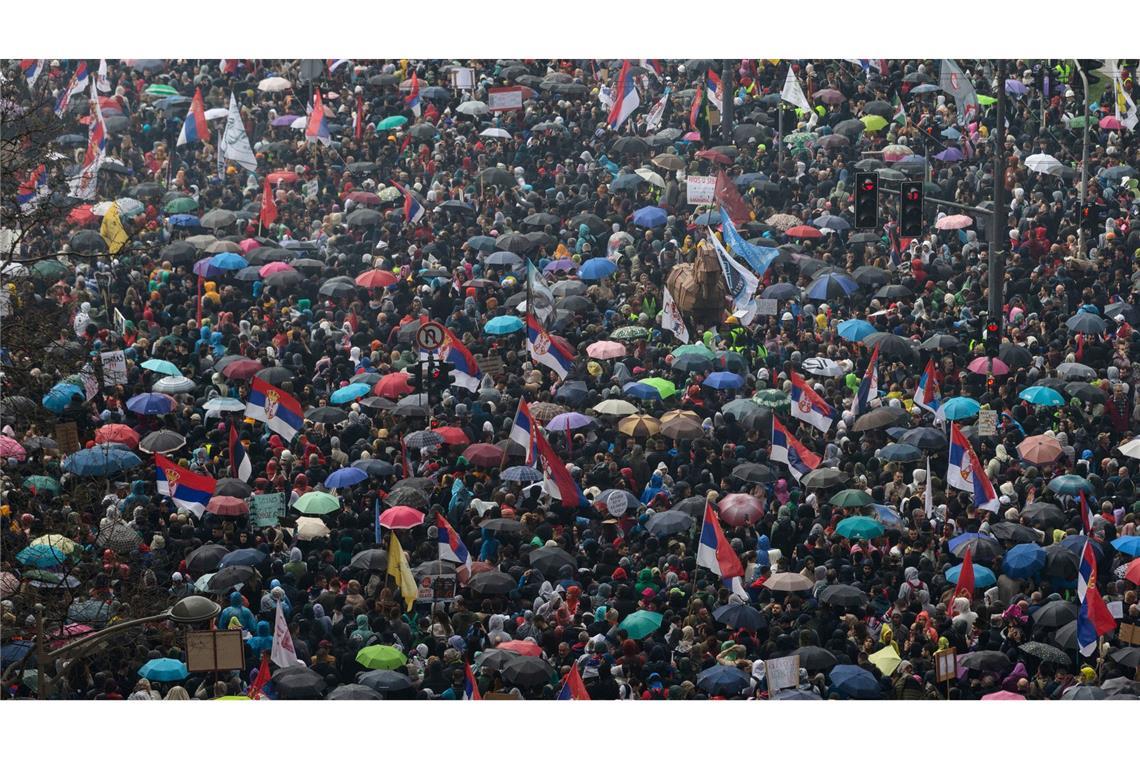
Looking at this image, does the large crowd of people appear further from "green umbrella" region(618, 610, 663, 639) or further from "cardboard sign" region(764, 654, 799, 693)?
"green umbrella" region(618, 610, 663, 639)

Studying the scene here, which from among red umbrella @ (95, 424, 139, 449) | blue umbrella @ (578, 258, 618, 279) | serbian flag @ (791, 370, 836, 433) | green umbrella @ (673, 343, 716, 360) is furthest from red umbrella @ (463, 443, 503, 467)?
blue umbrella @ (578, 258, 618, 279)

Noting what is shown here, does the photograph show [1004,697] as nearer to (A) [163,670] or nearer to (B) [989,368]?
(B) [989,368]

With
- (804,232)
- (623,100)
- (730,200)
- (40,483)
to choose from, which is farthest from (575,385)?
(40,483)

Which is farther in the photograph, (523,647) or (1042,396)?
(1042,396)

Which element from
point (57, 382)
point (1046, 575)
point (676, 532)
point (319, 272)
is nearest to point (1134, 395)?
point (1046, 575)

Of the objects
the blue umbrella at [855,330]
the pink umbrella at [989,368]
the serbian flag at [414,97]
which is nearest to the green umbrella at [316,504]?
the blue umbrella at [855,330]
